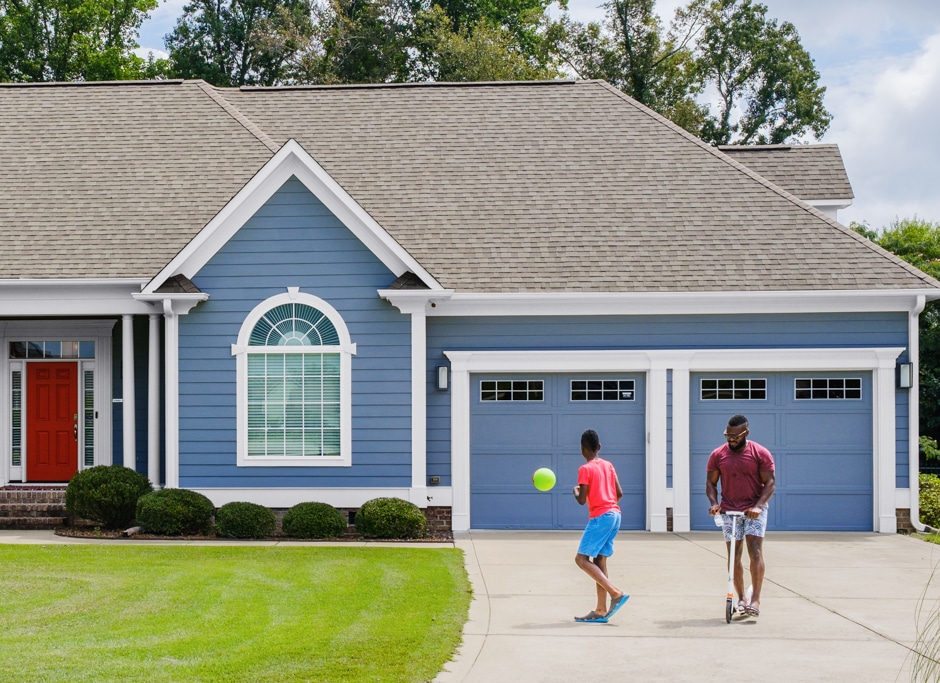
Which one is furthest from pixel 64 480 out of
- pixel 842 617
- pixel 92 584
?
pixel 842 617

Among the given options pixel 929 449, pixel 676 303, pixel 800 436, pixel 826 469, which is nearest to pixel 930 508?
pixel 826 469

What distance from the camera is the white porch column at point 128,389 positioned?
1623cm

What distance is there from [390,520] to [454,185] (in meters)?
6.01

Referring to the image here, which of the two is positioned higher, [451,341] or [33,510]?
[451,341]

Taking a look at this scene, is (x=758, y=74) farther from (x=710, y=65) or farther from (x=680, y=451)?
(x=680, y=451)

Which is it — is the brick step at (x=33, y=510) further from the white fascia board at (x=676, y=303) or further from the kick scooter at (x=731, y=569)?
the kick scooter at (x=731, y=569)

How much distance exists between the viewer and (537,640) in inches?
340

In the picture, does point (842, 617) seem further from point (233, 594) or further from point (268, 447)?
point (268, 447)

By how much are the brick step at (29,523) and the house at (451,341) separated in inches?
54.7

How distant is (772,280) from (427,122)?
280 inches

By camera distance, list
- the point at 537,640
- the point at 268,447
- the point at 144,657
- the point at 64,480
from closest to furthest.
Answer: the point at 144,657, the point at 537,640, the point at 268,447, the point at 64,480

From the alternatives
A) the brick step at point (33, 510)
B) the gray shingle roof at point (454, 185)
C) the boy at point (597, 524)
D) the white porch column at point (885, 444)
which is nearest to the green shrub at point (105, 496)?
the brick step at point (33, 510)

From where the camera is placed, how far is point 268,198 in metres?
15.7

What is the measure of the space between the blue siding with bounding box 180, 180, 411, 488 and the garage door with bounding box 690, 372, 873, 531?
420 centimetres
